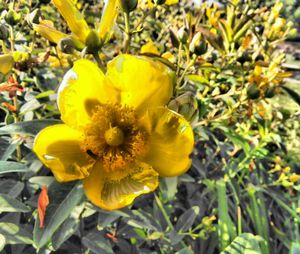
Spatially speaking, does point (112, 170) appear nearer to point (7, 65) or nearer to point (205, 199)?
point (7, 65)

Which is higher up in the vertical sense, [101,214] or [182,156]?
[182,156]

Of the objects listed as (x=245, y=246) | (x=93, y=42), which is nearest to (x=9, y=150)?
(x=93, y=42)

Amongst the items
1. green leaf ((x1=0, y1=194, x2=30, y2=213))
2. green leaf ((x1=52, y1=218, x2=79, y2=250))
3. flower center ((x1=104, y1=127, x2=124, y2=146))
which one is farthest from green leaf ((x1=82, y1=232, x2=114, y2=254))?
flower center ((x1=104, y1=127, x2=124, y2=146))

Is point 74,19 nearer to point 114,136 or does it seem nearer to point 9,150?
point 114,136

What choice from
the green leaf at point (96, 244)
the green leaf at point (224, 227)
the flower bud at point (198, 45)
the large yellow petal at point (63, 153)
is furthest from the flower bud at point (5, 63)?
the green leaf at point (224, 227)

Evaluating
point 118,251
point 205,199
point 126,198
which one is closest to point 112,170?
point 126,198

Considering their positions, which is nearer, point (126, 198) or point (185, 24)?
point (126, 198)

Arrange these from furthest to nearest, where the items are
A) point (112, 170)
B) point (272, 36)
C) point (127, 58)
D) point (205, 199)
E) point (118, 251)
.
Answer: point (205, 199) < point (118, 251) < point (272, 36) < point (112, 170) < point (127, 58)
